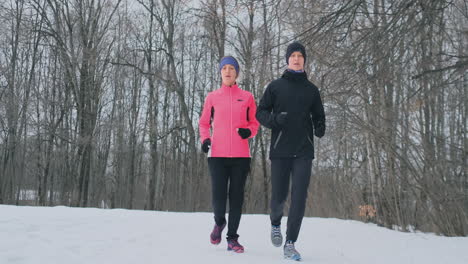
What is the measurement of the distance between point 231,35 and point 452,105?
11662mm

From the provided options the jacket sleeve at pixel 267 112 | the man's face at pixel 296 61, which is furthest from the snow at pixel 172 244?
the man's face at pixel 296 61

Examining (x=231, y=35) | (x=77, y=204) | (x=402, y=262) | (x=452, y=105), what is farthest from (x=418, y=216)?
(x=77, y=204)

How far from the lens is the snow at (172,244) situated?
10.7ft

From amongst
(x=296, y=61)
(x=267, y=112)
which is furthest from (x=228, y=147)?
(x=296, y=61)

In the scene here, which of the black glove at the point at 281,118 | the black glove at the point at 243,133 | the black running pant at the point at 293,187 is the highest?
the black glove at the point at 281,118

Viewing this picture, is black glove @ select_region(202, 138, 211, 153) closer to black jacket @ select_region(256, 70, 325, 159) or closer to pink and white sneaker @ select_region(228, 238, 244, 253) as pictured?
black jacket @ select_region(256, 70, 325, 159)

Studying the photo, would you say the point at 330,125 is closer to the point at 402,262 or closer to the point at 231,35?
the point at 402,262

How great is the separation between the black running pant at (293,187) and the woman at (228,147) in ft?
1.02

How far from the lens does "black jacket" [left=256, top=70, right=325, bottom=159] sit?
3619mm

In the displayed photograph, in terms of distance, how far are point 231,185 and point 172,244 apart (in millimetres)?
785

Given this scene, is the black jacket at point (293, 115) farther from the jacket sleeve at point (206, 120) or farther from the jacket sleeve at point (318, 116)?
the jacket sleeve at point (206, 120)

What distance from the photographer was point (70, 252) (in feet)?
10.8

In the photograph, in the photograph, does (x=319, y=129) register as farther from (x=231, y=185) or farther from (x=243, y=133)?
(x=231, y=185)

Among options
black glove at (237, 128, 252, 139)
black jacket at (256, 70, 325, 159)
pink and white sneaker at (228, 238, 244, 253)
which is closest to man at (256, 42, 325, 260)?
black jacket at (256, 70, 325, 159)
